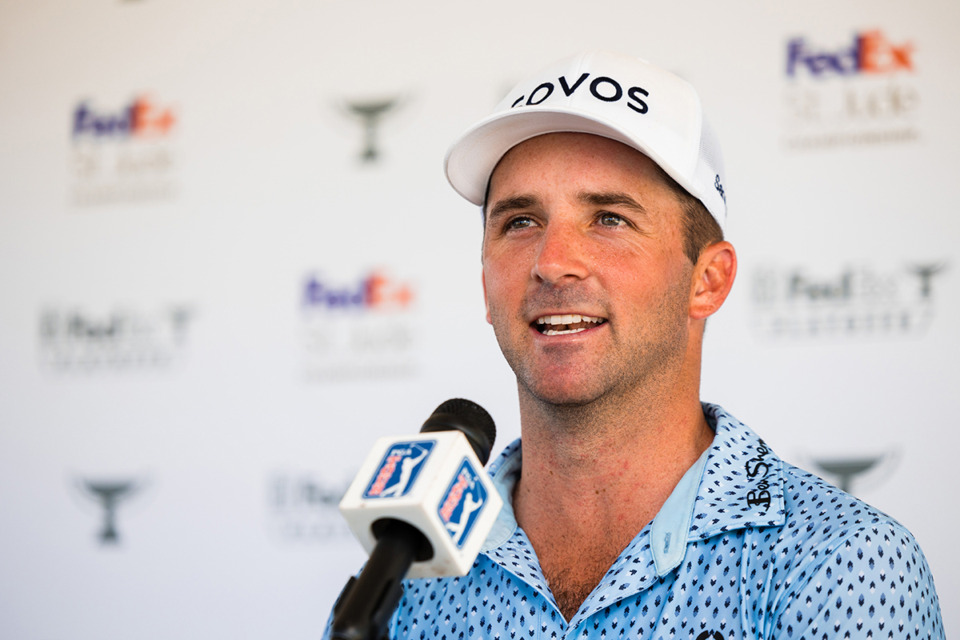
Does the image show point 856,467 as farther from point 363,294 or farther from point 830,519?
point 363,294

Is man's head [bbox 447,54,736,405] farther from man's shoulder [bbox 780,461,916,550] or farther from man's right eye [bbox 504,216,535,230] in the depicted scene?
man's shoulder [bbox 780,461,916,550]

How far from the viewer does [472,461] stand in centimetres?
77

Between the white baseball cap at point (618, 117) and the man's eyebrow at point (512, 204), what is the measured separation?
0.09 metres

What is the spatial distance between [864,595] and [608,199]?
55 centimetres

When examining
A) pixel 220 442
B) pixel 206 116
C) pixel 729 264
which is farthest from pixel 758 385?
pixel 206 116

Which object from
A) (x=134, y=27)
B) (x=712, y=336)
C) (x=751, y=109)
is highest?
(x=134, y=27)

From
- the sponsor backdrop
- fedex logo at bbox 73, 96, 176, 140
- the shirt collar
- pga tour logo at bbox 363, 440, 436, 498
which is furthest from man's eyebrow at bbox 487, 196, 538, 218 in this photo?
fedex logo at bbox 73, 96, 176, 140

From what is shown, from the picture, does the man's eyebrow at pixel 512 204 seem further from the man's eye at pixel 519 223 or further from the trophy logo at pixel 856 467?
the trophy logo at pixel 856 467

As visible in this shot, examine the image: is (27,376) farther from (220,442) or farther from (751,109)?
(751,109)

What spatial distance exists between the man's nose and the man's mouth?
5 cm

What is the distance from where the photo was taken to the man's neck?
3.77 ft

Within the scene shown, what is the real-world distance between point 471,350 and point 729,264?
1.00m

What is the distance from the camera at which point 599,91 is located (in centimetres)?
116

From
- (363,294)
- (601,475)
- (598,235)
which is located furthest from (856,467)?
(363,294)
